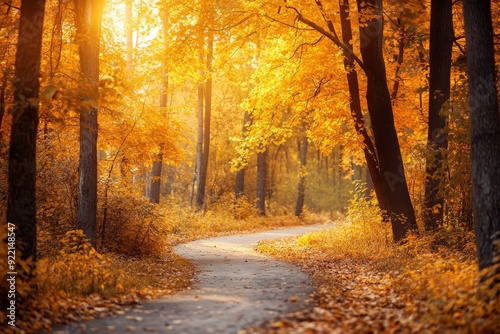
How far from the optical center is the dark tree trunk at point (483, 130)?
7996 mm

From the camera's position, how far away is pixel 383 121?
48.0 ft

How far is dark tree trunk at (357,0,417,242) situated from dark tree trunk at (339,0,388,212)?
76cm

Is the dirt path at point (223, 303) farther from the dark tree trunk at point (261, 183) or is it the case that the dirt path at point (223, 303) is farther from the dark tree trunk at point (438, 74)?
the dark tree trunk at point (261, 183)

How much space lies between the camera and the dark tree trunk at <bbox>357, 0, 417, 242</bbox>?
47.5ft

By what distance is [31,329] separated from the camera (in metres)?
6.82

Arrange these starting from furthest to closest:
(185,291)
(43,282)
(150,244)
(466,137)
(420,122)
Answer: (420,122) → (150,244) → (466,137) → (185,291) → (43,282)

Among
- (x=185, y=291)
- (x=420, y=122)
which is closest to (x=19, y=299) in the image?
(x=185, y=291)

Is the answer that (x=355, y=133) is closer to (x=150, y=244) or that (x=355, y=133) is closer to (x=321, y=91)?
(x=321, y=91)

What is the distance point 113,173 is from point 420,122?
10.7m

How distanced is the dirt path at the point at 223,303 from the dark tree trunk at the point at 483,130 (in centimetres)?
306

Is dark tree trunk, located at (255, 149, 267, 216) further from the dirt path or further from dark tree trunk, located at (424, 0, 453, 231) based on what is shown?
dark tree trunk, located at (424, 0, 453, 231)

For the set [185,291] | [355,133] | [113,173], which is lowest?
[185,291]

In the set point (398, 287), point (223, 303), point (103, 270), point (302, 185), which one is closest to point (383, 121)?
point (398, 287)

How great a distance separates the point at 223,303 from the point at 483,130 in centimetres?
491
